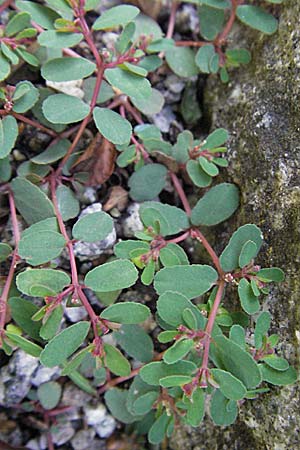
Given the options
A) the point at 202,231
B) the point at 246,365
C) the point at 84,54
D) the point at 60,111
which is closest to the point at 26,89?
the point at 60,111

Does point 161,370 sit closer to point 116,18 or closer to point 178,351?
point 178,351

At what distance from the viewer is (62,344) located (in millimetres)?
1420

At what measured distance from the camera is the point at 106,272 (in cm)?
147

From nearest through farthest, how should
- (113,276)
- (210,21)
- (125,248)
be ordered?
(113,276) < (125,248) < (210,21)

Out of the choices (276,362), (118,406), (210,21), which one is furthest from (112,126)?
(118,406)

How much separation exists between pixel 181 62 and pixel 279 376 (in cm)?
117

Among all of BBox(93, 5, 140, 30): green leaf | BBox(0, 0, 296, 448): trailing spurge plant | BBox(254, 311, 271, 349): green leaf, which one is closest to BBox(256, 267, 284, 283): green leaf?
Answer: BBox(0, 0, 296, 448): trailing spurge plant

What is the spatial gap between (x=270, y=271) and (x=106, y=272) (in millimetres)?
466

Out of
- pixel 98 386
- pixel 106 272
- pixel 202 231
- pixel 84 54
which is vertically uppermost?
pixel 84 54

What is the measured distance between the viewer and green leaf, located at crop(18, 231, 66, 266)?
1.52 meters

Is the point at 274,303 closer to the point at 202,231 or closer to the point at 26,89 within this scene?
the point at 202,231

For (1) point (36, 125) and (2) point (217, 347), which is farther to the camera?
(1) point (36, 125)

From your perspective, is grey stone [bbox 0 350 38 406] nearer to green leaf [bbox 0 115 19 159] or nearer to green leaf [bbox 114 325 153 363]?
green leaf [bbox 114 325 153 363]

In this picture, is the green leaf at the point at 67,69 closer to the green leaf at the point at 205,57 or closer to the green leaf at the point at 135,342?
the green leaf at the point at 205,57
